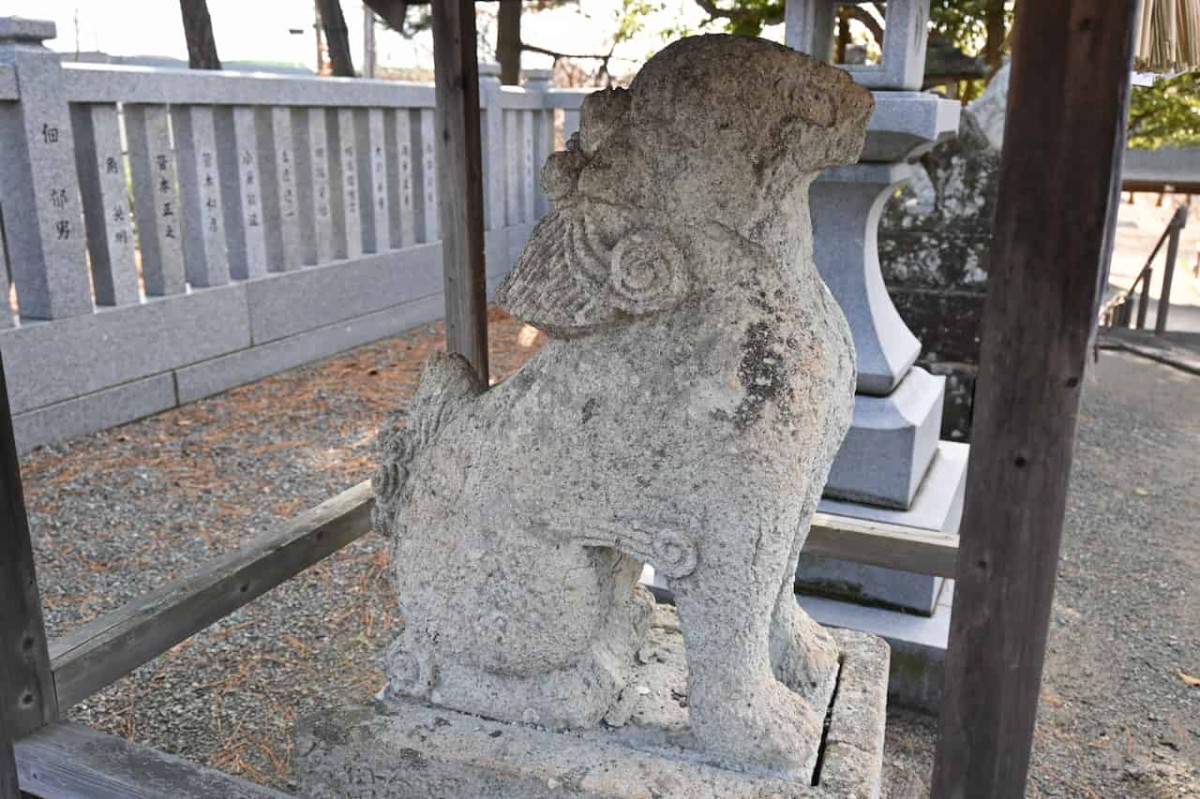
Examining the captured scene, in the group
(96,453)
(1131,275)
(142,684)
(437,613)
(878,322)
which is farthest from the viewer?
(1131,275)

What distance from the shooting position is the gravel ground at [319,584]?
9.03 ft

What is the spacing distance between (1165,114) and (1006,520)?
7.38 metres

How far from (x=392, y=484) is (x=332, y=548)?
2.81ft

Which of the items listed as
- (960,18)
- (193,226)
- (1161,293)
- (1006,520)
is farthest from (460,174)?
(1161,293)

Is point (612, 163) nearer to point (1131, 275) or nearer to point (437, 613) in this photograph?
point (437, 613)

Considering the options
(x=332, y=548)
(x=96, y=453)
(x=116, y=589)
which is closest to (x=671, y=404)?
(x=332, y=548)

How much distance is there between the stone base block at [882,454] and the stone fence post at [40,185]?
3555mm

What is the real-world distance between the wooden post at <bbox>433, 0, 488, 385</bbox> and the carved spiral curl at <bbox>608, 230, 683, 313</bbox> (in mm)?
1230

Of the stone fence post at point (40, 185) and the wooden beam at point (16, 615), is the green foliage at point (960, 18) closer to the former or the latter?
the stone fence post at point (40, 185)

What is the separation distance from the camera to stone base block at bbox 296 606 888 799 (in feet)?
5.23

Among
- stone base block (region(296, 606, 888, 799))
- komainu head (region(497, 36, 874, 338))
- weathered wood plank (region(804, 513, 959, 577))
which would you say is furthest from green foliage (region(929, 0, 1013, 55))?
stone base block (region(296, 606, 888, 799))

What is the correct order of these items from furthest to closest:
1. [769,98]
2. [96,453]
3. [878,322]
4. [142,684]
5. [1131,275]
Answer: [1131,275] → [96,453] → [878,322] → [142,684] → [769,98]

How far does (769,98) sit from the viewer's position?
1467mm

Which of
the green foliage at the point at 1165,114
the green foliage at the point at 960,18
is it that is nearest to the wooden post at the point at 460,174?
the green foliage at the point at 960,18
